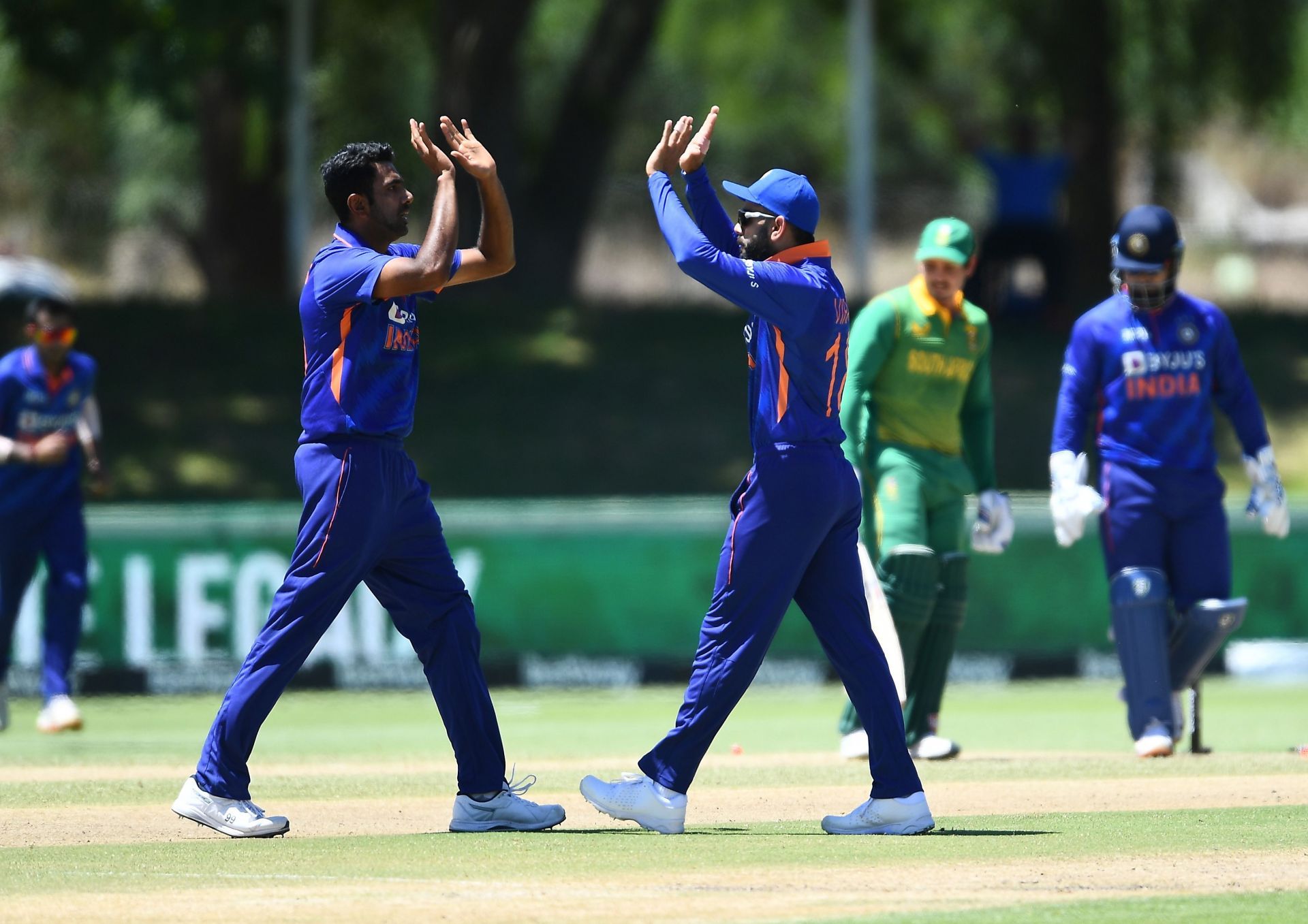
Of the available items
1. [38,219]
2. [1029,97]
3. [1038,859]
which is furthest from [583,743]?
[38,219]

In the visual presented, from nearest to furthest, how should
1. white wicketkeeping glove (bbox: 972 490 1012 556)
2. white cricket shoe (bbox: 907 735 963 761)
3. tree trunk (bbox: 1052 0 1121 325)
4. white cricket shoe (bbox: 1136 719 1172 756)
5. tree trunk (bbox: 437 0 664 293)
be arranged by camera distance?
white cricket shoe (bbox: 1136 719 1172 756)
white cricket shoe (bbox: 907 735 963 761)
white wicketkeeping glove (bbox: 972 490 1012 556)
tree trunk (bbox: 437 0 664 293)
tree trunk (bbox: 1052 0 1121 325)

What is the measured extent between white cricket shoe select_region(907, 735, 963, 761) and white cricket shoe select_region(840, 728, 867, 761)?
0.81 ft

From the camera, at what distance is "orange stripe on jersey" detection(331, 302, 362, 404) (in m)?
7.16

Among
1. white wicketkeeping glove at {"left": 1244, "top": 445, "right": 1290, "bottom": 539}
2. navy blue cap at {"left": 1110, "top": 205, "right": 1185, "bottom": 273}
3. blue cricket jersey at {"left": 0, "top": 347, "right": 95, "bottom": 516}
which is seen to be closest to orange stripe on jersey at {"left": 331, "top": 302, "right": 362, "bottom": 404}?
navy blue cap at {"left": 1110, "top": 205, "right": 1185, "bottom": 273}

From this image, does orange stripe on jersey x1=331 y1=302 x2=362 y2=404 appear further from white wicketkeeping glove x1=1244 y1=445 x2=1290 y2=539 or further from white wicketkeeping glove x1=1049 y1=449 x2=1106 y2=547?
white wicketkeeping glove x1=1244 y1=445 x2=1290 y2=539

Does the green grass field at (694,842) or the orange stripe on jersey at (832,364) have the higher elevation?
the orange stripe on jersey at (832,364)

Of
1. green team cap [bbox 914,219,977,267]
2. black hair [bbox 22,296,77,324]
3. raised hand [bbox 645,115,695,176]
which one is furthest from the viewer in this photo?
black hair [bbox 22,296,77,324]

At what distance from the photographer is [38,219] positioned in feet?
123

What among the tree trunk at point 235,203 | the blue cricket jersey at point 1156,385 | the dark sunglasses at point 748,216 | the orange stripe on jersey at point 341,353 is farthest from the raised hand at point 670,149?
the tree trunk at point 235,203

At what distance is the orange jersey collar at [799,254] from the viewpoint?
732cm

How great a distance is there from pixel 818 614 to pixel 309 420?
69.6 inches

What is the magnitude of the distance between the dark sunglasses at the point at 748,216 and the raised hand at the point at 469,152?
84 centimetres

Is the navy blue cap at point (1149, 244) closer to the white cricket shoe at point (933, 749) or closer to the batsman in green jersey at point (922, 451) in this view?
the batsman in green jersey at point (922, 451)

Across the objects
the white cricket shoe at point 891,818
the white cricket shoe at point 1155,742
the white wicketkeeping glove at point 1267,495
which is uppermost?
the white wicketkeeping glove at point 1267,495
